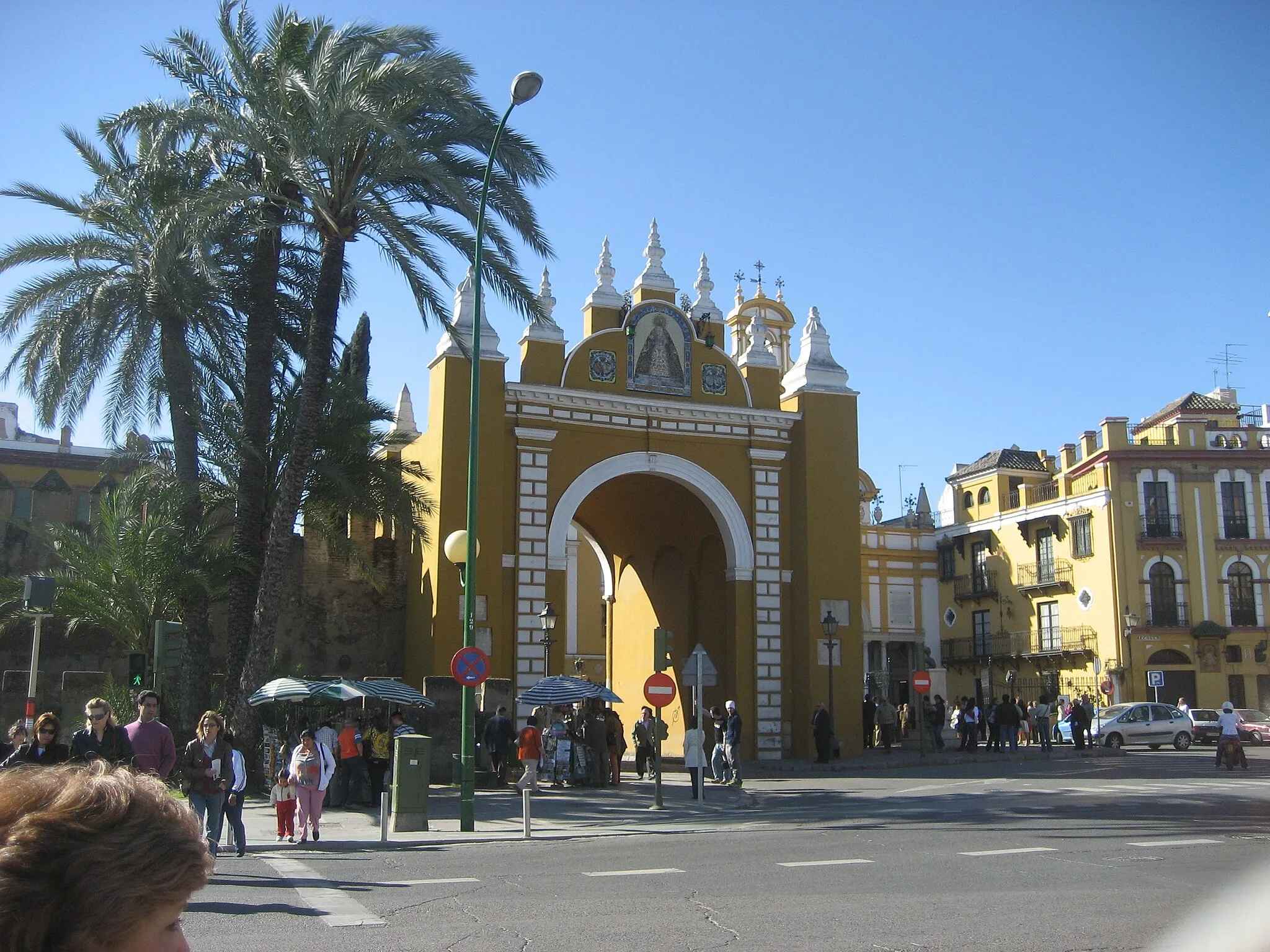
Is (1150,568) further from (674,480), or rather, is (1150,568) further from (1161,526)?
(674,480)

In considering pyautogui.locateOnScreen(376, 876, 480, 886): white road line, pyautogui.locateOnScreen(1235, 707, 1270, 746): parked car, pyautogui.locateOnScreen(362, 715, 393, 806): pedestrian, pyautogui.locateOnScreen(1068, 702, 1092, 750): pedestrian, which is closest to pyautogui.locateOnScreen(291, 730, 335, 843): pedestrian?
pyautogui.locateOnScreen(376, 876, 480, 886): white road line

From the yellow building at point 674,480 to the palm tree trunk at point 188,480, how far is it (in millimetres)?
5471

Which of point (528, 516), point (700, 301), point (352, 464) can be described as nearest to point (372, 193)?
point (352, 464)

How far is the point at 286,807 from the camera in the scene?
568 inches

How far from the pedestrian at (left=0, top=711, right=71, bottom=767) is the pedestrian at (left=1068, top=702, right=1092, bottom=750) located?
27761mm

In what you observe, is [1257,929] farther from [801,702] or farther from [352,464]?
[801,702]

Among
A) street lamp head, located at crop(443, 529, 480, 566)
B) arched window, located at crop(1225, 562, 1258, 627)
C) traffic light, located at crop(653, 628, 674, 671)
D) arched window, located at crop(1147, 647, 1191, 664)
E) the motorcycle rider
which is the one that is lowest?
the motorcycle rider

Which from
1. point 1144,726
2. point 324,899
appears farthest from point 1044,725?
point 324,899

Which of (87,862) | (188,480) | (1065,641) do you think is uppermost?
(188,480)

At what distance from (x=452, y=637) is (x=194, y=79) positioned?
39.0 ft

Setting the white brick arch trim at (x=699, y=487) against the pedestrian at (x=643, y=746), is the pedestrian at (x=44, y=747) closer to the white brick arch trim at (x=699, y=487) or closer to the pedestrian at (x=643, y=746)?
the pedestrian at (x=643, y=746)

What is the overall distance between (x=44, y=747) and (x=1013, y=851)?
9.02 m

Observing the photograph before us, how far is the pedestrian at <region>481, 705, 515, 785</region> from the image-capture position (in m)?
21.6

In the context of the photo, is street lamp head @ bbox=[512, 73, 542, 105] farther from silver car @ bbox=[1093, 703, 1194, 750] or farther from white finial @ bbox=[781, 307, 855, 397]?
silver car @ bbox=[1093, 703, 1194, 750]
